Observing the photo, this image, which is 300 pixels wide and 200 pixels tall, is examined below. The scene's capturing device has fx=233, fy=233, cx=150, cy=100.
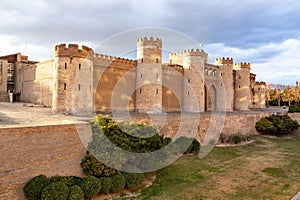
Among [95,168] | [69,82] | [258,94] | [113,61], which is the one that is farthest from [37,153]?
[258,94]

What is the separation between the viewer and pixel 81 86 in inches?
760

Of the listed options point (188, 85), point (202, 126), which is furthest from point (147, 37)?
point (202, 126)

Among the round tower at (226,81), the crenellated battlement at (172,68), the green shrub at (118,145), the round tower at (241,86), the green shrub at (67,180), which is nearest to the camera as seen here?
the green shrub at (67,180)

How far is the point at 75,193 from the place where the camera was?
10664mm

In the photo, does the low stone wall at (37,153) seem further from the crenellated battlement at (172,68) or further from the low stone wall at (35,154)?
the crenellated battlement at (172,68)

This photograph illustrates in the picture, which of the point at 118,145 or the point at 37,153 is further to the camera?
the point at 118,145

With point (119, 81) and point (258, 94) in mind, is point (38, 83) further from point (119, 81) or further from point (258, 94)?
point (258, 94)

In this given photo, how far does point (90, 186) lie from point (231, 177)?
370 inches

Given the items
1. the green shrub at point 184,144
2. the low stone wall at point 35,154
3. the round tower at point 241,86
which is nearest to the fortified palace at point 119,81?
the round tower at point 241,86

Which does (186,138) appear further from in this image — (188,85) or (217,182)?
(188,85)

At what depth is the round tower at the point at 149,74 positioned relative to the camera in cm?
2505

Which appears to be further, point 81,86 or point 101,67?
point 101,67

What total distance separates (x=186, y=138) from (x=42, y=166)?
13411mm

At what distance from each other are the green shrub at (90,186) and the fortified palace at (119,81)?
830cm
